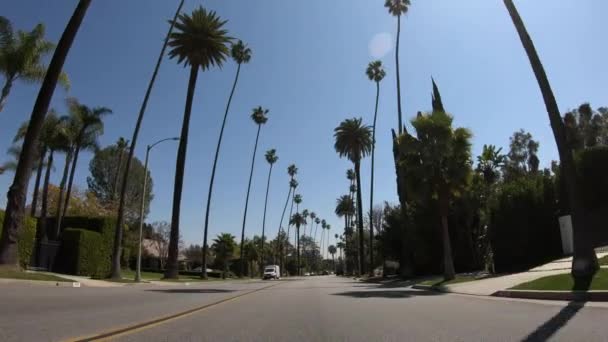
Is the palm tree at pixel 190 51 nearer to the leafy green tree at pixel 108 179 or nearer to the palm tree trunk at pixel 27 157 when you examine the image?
the palm tree trunk at pixel 27 157

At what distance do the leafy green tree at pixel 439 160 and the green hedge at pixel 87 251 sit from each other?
2337 centimetres

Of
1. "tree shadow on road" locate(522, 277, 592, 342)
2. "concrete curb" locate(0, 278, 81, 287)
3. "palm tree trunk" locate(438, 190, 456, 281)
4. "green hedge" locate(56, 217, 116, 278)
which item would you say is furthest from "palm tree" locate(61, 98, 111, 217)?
"tree shadow on road" locate(522, 277, 592, 342)

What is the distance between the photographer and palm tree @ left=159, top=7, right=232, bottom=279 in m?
41.1

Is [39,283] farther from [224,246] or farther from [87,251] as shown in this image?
[224,246]

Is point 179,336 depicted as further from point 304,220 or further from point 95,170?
point 304,220

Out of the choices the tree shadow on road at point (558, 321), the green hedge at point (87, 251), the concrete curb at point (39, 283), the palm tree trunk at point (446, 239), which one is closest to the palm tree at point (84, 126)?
the green hedge at point (87, 251)

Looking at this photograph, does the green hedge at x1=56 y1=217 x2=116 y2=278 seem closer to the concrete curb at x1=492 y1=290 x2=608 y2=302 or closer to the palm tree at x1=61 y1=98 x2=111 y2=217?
the palm tree at x1=61 y1=98 x2=111 y2=217

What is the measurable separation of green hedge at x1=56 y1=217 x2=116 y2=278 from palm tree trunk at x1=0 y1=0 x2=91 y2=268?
1462 cm

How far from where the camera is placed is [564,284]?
1498 centimetres

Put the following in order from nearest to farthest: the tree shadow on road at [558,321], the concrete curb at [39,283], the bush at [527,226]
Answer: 1. the tree shadow on road at [558,321]
2. the concrete curb at [39,283]
3. the bush at [527,226]

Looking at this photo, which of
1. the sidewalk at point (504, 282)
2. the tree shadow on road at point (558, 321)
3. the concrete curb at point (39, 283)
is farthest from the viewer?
the concrete curb at point (39, 283)

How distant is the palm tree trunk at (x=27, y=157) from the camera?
21.3 meters

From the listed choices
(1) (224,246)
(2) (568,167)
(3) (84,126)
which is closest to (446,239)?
(2) (568,167)

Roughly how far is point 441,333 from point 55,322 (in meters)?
6.70
